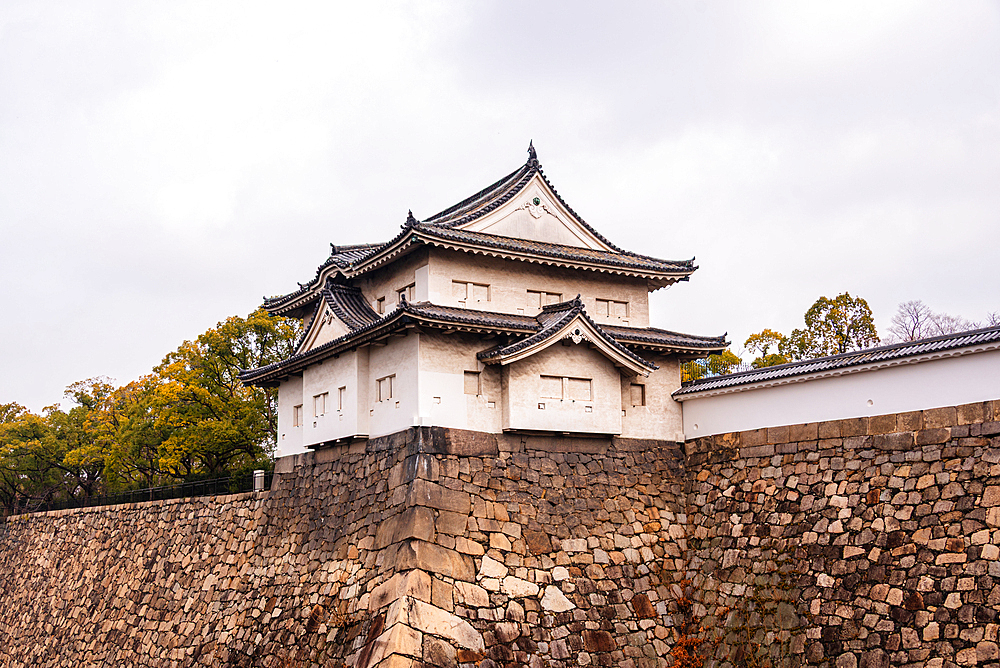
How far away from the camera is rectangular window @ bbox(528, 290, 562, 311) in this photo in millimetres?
19938

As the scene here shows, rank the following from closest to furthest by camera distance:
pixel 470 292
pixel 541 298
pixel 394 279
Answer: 1. pixel 470 292
2. pixel 541 298
3. pixel 394 279

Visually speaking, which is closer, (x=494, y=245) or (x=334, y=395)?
(x=494, y=245)

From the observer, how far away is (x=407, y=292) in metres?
19.7

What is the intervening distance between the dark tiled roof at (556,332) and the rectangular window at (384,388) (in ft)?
6.23

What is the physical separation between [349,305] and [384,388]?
3.09m

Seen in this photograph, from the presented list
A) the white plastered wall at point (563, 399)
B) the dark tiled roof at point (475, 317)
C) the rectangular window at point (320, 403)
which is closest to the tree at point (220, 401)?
the rectangular window at point (320, 403)

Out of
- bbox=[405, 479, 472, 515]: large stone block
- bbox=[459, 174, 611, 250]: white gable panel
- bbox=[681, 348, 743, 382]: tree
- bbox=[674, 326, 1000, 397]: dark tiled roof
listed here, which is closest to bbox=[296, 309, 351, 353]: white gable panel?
bbox=[459, 174, 611, 250]: white gable panel

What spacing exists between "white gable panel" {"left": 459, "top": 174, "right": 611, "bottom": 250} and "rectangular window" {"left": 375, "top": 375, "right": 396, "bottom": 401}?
394cm

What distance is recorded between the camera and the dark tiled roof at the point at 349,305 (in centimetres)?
1967

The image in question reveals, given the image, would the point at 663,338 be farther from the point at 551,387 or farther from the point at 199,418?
the point at 199,418

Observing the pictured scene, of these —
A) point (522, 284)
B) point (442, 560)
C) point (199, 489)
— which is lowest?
point (442, 560)

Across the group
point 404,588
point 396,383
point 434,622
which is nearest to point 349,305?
point 396,383

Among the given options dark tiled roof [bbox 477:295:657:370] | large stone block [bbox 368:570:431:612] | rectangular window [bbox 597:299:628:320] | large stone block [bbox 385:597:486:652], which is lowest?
large stone block [bbox 385:597:486:652]

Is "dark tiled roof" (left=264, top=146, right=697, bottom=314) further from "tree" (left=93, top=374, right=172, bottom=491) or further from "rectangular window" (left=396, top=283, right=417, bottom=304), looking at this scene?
"tree" (left=93, top=374, right=172, bottom=491)
